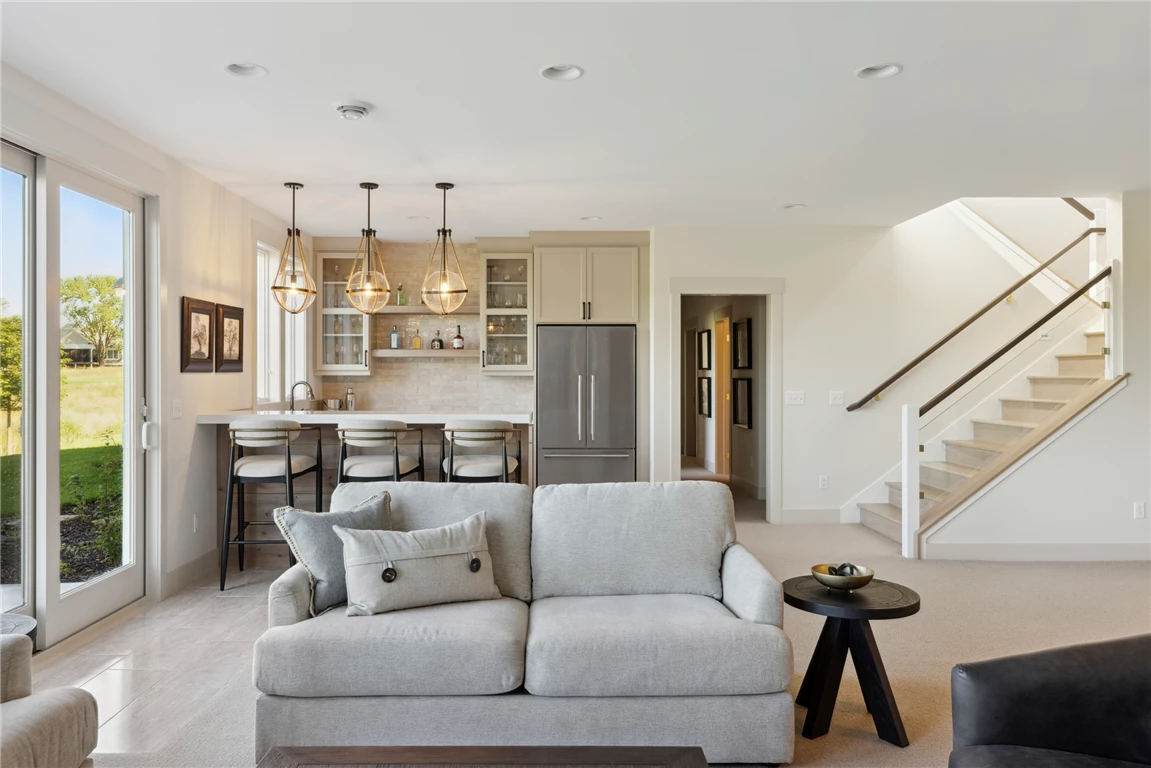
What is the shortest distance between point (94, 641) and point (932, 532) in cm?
520

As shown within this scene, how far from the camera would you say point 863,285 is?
658 cm

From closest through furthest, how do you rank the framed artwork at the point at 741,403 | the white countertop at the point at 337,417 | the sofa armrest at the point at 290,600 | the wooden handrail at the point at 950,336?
the sofa armrest at the point at 290,600, the white countertop at the point at 337,417, the wooden handrail at the point at 950,336, the framed artwork at the point at 741,403

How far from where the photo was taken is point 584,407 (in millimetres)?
6793

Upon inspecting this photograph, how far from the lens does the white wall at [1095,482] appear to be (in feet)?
17.6

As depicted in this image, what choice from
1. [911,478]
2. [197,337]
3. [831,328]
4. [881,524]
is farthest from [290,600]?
[831,328]

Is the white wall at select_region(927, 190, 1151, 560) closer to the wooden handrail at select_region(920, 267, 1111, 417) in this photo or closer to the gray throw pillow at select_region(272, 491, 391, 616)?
the wooden handrail at select_region(920, 267, 1111, 417)

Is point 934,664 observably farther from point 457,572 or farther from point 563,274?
point 563,274

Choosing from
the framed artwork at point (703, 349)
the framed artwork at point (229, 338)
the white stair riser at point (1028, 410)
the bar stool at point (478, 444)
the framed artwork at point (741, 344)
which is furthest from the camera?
the framed artwork at point (703, 349)

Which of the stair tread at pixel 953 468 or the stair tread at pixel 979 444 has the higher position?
the stair tread at pixel 979 444

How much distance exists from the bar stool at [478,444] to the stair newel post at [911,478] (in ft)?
9.17

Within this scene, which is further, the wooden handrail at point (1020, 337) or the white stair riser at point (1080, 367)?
the white stair riser at point (1080, 367)

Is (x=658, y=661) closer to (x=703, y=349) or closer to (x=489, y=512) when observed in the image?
(x=489, y=512)

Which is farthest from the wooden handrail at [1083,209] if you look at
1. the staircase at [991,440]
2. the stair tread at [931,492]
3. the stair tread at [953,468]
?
the stair tread at [931,492]

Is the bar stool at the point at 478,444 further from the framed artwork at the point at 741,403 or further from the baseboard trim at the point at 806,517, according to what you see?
the framed artwork at the point at 741,403
